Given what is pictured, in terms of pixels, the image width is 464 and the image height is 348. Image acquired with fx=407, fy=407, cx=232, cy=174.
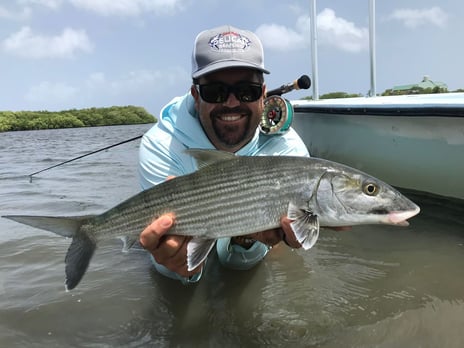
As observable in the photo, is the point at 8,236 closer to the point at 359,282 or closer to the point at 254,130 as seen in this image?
the point at 254,130

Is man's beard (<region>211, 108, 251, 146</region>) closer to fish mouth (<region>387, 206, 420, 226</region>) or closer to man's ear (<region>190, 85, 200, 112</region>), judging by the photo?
man's ear (<region>190, 85, 200, 112</region>)

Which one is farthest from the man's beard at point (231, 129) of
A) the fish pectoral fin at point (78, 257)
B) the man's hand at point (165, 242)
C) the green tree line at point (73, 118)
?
the green tree line at point (73, 118)

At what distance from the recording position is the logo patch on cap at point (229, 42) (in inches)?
123

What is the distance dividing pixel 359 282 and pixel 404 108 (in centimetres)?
248

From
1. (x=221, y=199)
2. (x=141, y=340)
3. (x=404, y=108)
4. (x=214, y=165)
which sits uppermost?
(x=404, y=108)

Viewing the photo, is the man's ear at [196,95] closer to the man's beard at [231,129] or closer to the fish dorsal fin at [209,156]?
the man's beard at [231,129]

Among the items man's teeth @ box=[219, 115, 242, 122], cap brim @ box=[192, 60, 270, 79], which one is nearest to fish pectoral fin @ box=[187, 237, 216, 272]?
man's teeth @ box=[219, 115, 242, 122]

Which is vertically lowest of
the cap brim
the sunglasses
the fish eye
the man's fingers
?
the man's fingers

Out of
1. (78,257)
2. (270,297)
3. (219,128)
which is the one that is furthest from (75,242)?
(270,297)

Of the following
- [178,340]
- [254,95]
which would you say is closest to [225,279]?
[178,340]

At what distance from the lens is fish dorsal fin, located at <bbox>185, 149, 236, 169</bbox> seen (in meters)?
2.46

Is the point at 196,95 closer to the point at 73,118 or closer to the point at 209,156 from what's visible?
the point at 209,156

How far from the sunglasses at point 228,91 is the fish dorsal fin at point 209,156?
82cm

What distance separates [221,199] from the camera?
2.39 meters
